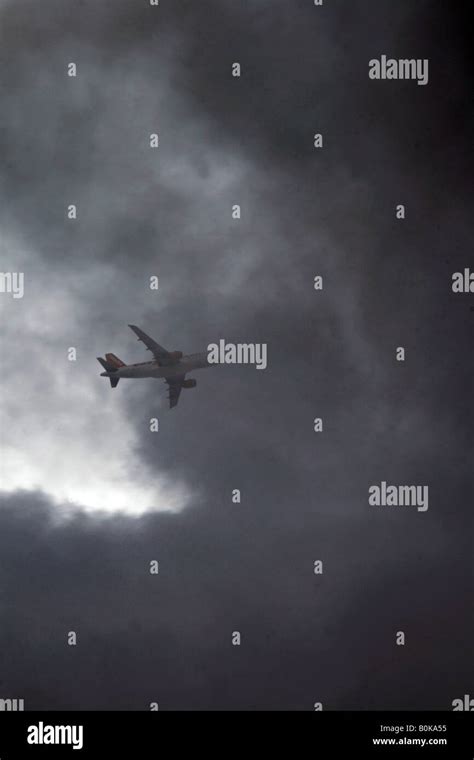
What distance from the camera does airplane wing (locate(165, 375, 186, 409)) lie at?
87500 mm

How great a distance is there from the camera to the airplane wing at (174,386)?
287ft

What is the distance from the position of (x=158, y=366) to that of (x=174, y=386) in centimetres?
364

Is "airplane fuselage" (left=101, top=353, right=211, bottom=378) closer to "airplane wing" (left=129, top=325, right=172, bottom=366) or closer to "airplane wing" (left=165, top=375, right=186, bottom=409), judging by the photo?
"airplane wing" (left=129, top=325, right=172, bottom=366)

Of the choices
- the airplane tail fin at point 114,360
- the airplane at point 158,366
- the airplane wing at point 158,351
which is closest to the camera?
the airplane at point 158,366

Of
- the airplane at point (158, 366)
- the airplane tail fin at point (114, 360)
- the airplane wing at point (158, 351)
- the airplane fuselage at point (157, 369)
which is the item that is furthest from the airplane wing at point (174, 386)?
the airplane tail fin at point (114, 360)

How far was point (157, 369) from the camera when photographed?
86.3 metres

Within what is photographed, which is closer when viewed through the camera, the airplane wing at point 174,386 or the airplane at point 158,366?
the airplane at point 158,366

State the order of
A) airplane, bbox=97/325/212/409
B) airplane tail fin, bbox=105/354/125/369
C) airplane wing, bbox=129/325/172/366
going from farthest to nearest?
airplane tail fin, bbox=105/354/125/369 → airplane wing, bbox=129/325/172/366 → airplane, bbox=97/325/212/409

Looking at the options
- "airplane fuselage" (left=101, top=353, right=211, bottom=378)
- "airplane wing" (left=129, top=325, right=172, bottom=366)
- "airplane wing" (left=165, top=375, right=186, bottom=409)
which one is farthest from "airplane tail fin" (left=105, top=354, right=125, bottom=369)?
"airplane wing" (left=165, top=375, right=186, bottom=409)

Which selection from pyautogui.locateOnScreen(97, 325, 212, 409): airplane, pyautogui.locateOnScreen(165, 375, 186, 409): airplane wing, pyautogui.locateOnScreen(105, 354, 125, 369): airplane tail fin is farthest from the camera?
pyautogui.locateOnScreen(165, 375, 186, 409): airplane wing

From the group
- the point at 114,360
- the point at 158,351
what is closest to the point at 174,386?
the point at 158,351

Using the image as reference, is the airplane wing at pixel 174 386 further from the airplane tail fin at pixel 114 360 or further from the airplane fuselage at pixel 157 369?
the airplane tail fin at pixel 114 360

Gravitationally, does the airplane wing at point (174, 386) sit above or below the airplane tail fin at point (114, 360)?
below
